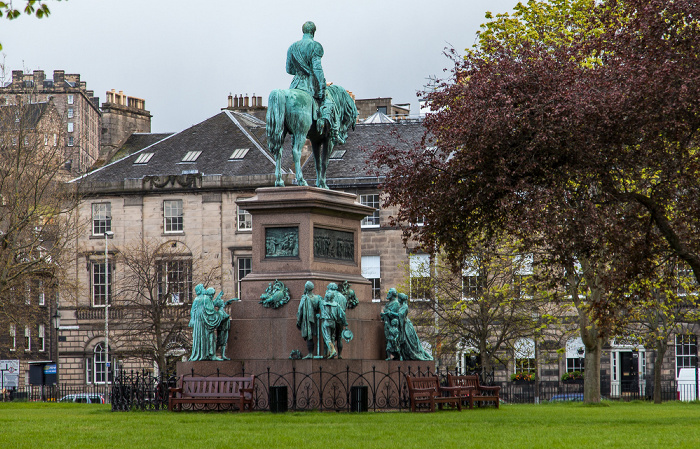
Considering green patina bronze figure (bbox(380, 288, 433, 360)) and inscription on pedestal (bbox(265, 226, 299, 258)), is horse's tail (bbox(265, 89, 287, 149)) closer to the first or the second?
inscription on pedestal (bbox(265, 226, 299, 258))

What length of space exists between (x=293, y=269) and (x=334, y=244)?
3.66 feet

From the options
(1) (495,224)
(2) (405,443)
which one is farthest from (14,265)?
(2) (405,443)

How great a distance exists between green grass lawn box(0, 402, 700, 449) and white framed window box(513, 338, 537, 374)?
99.3 feet

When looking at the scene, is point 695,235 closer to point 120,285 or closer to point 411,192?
point 411,192

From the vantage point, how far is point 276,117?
2250 cm

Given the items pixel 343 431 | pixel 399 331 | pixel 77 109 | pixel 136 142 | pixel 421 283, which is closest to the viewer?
pixel 343 431

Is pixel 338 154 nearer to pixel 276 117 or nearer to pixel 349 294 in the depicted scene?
pixel 276 117

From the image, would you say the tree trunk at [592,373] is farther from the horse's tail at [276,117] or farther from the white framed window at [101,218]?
the white framed window at [101,218]

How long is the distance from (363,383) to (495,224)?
463 cm

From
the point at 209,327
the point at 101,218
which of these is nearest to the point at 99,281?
the point at 101,218

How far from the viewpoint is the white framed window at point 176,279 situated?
56875 millimetres

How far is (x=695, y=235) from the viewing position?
21.9 m

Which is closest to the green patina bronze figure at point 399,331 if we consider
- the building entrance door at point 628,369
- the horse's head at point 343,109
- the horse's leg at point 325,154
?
the horse's leg at point 325,154

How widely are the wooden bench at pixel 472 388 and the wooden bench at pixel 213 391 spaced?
4.44m
